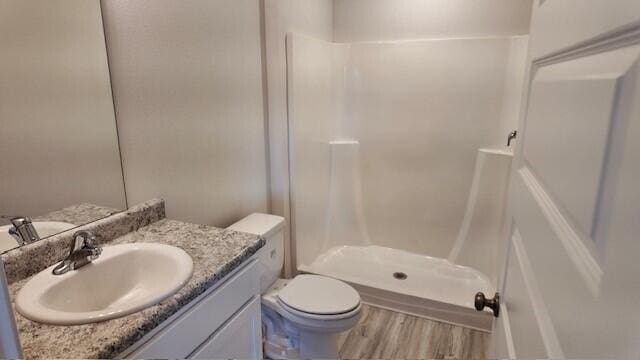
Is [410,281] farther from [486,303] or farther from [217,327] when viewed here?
[217,327]

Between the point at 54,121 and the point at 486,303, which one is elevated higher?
the point at 54,121

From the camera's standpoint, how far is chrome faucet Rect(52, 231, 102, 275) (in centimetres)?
102

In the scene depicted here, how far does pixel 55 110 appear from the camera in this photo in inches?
43.4

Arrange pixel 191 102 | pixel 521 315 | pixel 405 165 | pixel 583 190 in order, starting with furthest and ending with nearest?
pixel 405 165
pixel 191 102
pixel 521 315
pixel 583 190

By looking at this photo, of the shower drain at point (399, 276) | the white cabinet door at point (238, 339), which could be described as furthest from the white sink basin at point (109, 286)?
the shower drain at point (399, 276)

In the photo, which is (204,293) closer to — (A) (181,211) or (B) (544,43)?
(A) (181,211)

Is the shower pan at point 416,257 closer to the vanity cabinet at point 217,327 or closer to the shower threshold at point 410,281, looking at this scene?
the shower threshold at point 410,281

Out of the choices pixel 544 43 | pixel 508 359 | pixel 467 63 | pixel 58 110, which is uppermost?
pixel 467 63

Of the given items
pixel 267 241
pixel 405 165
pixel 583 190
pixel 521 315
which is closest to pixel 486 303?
pixel 521 315

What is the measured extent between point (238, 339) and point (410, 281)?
Result: 1661 mm

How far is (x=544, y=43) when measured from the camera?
27.0 inches

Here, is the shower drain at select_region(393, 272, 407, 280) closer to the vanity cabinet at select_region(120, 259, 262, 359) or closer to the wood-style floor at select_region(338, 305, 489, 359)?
the wood-style floor at select_region(338, 305, 489, 359)

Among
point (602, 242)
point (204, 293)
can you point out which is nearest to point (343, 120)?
point (204, 293)

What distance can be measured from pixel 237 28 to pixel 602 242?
5.94 feet
